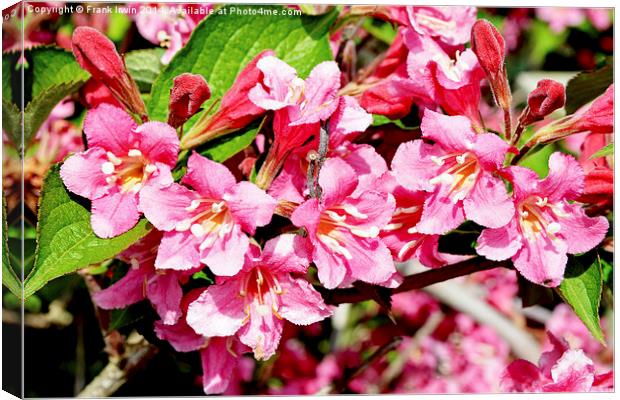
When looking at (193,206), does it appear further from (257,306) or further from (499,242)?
(499,242)

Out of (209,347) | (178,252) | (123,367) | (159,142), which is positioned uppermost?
(159,142)

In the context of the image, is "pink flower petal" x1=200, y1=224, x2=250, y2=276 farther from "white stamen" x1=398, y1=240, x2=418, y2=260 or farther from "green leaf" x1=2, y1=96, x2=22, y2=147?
"green leaf" x1=2, y1=96, x2=22, y2=147

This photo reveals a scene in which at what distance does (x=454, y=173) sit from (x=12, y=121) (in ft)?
2.00

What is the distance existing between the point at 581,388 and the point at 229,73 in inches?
26.7

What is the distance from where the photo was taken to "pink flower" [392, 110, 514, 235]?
1070 millimetres

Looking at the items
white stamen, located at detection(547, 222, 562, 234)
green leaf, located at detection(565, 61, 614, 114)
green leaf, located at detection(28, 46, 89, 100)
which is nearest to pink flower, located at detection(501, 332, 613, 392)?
white stamen, located at detection(547, 222, 562, 234)

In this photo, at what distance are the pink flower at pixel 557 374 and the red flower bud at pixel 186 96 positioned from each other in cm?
64

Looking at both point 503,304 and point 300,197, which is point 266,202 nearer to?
point 300,197

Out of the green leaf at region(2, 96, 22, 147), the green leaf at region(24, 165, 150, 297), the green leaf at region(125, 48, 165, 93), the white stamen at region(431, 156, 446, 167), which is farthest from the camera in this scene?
the green leaf at region(125, 48, 165, 93)

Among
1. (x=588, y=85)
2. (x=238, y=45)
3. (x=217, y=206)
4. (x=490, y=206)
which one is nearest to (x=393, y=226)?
(x=490, y=206)

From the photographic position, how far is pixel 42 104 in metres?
1.22

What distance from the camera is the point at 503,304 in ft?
8.23

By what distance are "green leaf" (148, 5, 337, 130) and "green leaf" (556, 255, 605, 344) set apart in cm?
44

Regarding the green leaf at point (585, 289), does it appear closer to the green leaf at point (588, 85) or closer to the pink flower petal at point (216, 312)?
the green leaf at point (588, 85)
